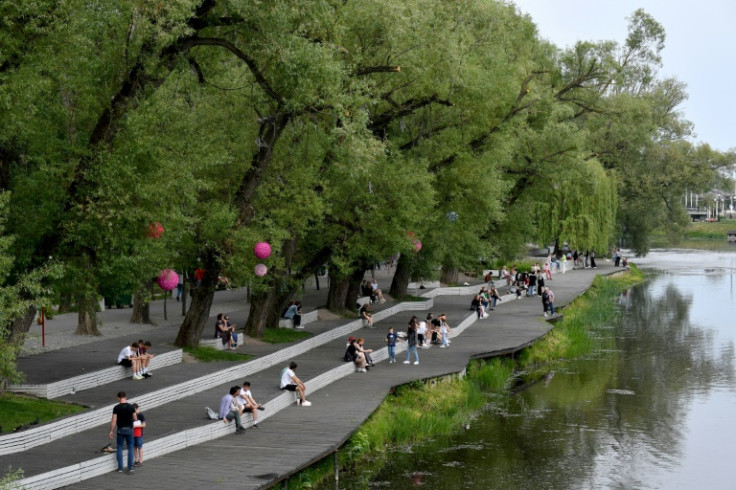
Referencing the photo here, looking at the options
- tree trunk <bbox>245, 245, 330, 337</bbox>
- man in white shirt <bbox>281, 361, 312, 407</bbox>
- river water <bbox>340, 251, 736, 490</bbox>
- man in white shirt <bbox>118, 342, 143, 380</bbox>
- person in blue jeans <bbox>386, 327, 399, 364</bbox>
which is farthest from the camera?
tree trunk <bbox>245, 245, 330, 337</bbox>

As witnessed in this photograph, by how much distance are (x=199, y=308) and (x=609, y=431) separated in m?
12.8

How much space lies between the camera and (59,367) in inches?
1043

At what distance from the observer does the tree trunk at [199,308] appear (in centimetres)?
2950

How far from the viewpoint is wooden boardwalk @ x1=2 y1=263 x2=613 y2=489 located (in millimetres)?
17859

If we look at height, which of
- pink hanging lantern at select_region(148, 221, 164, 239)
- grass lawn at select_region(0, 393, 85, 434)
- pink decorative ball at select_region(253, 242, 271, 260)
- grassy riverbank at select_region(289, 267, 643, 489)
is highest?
pink hanging lantern at select_region(148, 221, 164, 239)

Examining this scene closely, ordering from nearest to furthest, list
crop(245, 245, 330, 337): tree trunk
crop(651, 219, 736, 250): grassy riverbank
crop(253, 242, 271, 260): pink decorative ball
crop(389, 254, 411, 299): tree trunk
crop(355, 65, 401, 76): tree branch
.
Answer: crop(253, 242, 271, 260): pink decorative ball → crop(355, 65, 401, 76): tree branch → crop(245, 245, 330, 337): tree trunk → crop(389, 254, 411, 299): tree trunk → crop(651, 219, 736, 250): grassy riverbank

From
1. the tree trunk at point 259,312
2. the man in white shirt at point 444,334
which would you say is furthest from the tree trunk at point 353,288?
the tree trunk at point 259,312

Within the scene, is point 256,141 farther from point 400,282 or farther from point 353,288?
point 400,282

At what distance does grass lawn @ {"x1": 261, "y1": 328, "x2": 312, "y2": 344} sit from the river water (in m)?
7.90

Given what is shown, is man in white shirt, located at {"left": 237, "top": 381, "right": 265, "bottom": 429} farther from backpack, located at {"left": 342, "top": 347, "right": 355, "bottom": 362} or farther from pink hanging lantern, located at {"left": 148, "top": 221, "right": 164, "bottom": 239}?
backpack, located at {"left": 342, "top": 347, "right": 355, "bottom": 362}

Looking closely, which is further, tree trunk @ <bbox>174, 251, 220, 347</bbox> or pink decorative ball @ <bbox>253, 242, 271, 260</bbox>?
tree trunk @ <bbox>174, 251, 220, 347</bbox>

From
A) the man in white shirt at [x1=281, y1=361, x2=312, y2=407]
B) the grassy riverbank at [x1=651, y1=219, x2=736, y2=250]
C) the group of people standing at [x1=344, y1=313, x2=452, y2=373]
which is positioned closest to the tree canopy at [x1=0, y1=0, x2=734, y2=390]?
the group of people standing at [x1=344, y1=313, x2=452, y2=373]

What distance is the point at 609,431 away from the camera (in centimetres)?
2697

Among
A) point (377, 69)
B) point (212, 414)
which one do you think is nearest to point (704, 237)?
point (377, 69)
